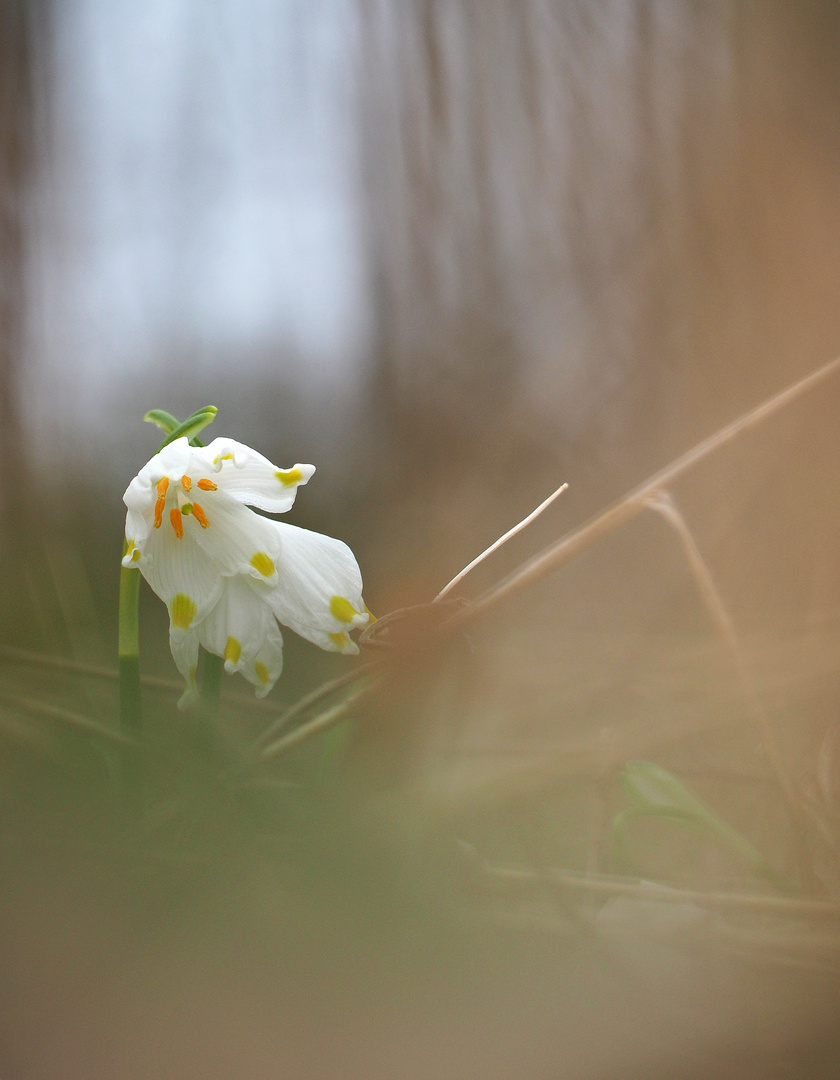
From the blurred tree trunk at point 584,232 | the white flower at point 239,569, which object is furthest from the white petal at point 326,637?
the blurred tree trunk at point 584,232

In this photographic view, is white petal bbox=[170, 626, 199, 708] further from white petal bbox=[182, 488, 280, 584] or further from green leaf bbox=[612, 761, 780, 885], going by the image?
green leaf bbox=[612, 761, 780, 885]

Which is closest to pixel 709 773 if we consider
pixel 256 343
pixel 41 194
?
pixel 256 343

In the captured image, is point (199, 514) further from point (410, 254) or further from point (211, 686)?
point (410, 254)

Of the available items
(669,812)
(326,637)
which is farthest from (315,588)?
(669,812)

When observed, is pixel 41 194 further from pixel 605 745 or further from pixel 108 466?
pixel 605 745

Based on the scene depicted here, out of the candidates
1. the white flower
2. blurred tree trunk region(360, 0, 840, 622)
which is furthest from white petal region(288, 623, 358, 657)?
blurred tree trunk region(360, 0, 840, 622)

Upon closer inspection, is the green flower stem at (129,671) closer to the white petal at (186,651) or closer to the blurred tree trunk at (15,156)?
the white petal at (186,651)
